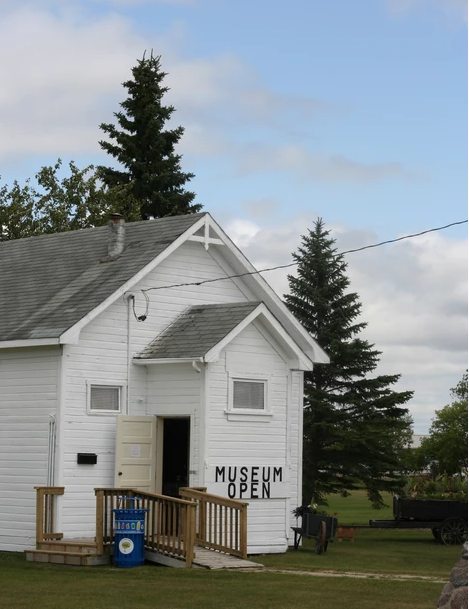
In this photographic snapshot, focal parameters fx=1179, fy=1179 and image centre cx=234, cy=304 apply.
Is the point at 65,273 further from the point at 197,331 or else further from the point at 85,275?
the point at 197,331

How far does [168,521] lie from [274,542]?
13.6 ft

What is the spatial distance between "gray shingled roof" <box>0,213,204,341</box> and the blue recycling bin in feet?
12.8

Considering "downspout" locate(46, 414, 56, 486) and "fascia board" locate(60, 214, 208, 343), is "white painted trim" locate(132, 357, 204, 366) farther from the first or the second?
"downspout" locate(46, 414, 56, 486)

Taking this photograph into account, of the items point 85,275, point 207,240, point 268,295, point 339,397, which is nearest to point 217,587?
point 85,275

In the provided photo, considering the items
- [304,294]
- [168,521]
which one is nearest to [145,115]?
[304,294]

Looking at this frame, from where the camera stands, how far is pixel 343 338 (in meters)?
40.8

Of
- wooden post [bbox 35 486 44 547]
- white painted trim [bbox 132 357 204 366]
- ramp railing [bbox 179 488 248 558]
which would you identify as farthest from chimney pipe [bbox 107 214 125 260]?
ramp railing [bbox 179 488 248 558]

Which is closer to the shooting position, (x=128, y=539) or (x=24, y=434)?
(x=128, y=539)

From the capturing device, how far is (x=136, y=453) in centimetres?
2391

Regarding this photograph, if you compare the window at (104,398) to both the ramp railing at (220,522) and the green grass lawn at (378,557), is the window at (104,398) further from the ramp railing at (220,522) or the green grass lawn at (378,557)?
the green grass lawn at (378,557)

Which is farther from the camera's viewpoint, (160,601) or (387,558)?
(387,558)

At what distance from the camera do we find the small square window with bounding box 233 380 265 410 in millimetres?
24219

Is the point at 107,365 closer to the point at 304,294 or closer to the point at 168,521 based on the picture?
the point at 168,521

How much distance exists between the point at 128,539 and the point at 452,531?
1141 cm
